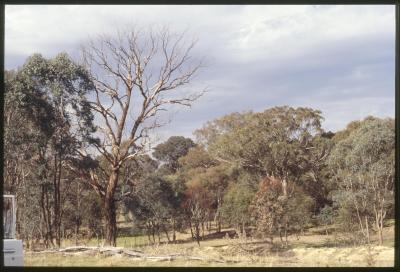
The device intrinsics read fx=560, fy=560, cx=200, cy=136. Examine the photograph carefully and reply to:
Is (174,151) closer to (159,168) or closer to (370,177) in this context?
(159,168)

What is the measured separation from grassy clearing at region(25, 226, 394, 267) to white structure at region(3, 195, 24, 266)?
4.27 metres

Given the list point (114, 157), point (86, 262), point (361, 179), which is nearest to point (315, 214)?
point (361, 179)

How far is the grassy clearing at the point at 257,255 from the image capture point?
14539mm

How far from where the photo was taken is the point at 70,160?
76.4 ft

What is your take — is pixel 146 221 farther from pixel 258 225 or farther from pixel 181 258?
pixel 181 258

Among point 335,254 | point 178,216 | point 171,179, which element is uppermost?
point 171,179

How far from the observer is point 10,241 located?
29.5ft

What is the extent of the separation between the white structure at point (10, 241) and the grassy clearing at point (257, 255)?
4.27m

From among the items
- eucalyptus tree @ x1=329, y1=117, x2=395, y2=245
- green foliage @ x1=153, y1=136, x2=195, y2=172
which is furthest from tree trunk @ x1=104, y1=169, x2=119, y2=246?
green foliage @ x1=153, y1=136, x2=195, y2=172

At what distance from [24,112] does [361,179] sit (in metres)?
15.1

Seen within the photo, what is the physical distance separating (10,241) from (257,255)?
11456 millimetres

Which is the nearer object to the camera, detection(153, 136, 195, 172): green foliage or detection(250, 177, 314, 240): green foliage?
detection(250, 177, 314, 240): green foliage

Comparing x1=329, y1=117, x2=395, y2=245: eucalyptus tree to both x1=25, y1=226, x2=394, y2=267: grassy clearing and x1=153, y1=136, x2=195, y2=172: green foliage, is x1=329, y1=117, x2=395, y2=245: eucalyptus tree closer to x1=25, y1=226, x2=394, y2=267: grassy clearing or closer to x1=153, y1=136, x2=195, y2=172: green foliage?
x1=25, y1=226, x2=394, y2=267: grassy clearing

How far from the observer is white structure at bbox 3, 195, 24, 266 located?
9.02 meters
